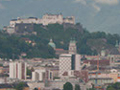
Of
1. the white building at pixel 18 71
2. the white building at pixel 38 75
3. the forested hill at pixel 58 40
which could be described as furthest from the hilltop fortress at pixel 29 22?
the white building at pixel 38 75

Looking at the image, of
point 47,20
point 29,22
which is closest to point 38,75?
point 29,22

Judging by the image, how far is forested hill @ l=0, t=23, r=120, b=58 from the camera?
103500mm

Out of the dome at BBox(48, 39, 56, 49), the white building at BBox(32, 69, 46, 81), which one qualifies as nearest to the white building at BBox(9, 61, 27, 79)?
the white building at BBox(32, 69, 46, 81)

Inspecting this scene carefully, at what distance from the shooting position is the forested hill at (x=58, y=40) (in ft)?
340

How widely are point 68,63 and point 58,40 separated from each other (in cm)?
2903

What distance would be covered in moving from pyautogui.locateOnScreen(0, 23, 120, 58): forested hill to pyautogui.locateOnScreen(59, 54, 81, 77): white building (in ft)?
39.2

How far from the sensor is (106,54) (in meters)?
113

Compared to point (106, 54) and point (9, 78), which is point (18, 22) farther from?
point (9, 78)

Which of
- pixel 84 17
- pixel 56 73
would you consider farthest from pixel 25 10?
pixel 56 73

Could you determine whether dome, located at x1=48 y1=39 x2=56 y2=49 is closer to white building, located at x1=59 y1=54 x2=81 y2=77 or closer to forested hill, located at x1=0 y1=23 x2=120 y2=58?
forested hill, located at x1=0 y1=23 x2=120 y2=58

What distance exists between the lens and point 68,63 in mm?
88688

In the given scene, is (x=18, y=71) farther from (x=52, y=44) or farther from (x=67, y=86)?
(x=52, y=44)

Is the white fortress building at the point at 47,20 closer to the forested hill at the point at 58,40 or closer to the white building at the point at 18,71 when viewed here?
the forested hill at the point at 58,40

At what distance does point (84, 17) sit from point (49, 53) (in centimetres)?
4645
